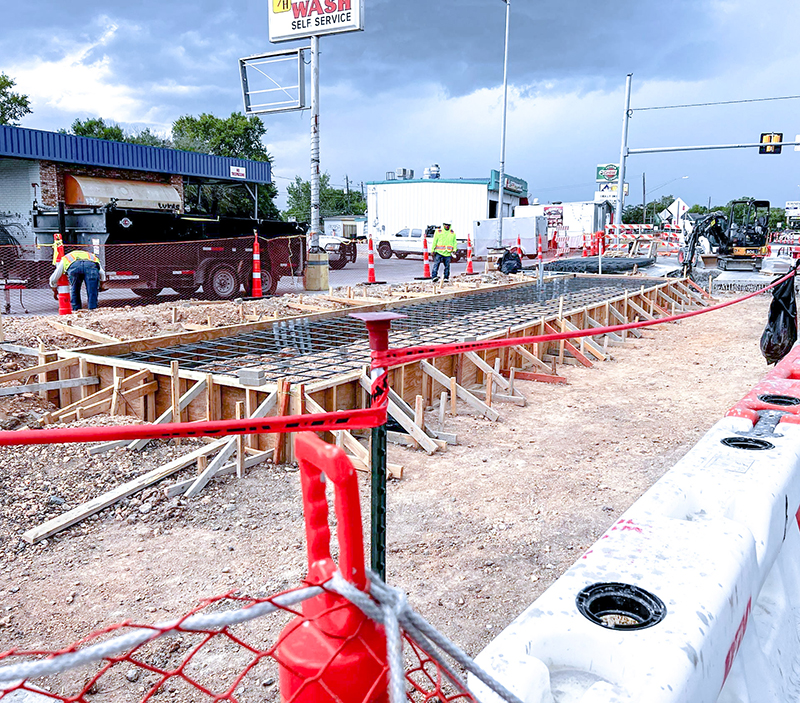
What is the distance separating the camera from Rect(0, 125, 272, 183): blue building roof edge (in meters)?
22.8

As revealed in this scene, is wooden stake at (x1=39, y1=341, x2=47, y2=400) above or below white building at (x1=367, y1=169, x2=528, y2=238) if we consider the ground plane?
below

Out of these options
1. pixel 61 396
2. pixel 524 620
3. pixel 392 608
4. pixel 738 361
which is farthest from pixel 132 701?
pixel 738 361

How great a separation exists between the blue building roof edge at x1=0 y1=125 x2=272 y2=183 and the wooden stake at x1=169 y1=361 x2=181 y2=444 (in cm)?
2129

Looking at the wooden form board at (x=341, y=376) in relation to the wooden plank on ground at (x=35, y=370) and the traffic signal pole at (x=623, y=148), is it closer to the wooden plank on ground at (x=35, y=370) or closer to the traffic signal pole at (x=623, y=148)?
the wooden plank on ground at (x=35, y=370)

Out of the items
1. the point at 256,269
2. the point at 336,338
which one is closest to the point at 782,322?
the point at 336,338

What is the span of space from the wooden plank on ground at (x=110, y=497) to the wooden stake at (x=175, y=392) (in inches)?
18.7

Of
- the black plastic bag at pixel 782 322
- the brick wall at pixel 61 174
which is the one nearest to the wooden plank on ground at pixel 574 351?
the black plastic bag at pixel 782 322

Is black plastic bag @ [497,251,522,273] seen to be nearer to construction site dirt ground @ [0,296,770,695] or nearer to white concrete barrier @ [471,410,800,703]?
construction site dirt ground @ [0,296,770,695]

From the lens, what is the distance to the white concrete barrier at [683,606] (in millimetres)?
1646

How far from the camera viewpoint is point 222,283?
48.2 feet

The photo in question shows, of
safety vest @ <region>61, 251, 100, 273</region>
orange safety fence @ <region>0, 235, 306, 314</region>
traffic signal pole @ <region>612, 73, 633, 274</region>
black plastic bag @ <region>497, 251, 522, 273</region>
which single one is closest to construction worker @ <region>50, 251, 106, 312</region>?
safety vest @ <region>61, 251, 100, 273</region>

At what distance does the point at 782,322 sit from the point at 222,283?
1093cm

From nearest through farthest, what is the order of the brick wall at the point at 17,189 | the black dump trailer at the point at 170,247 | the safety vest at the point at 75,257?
the safety vest at the point at 75,257 → the black dump trailer at the point at 170,247 → the brick wall at the point at 17,189

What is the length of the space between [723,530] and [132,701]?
2431mm
